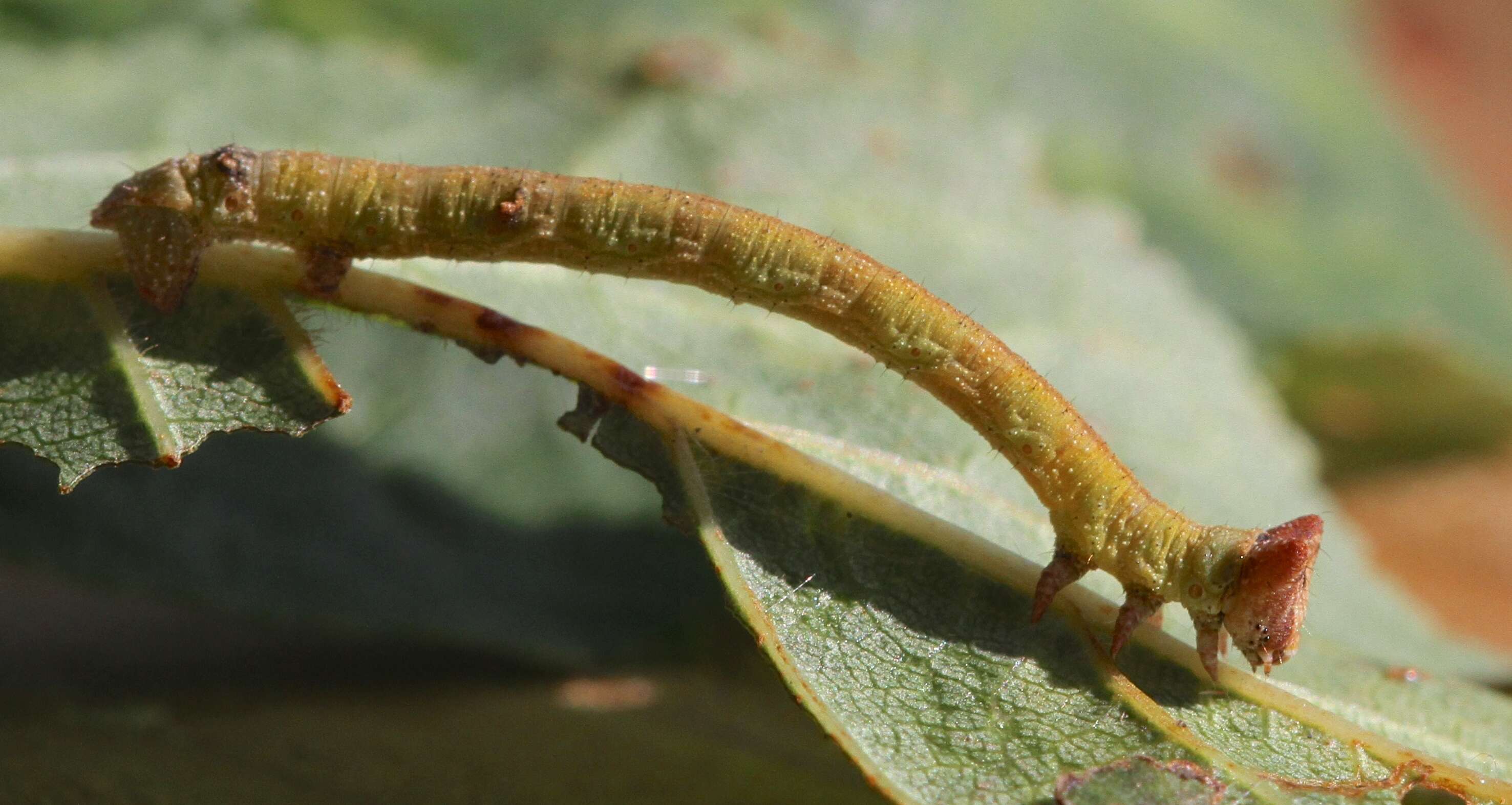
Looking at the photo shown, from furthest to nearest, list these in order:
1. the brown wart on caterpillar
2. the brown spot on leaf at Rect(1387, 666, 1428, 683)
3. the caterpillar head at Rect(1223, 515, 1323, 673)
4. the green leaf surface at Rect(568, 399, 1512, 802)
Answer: the brown spot on leaf at Rect(1387, 666, 1428, 683) < the brown wart on caterpillar < the caterpillar head at Rect(1223, 515, 1323, 673) < the green leaf surface at Rect(568, 399, 1512, 802)

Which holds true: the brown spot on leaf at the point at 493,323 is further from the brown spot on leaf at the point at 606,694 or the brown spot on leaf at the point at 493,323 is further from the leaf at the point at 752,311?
the brown spot on leaf at the point at 606,694

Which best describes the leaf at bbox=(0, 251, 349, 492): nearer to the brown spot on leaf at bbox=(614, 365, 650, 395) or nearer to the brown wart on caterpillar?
the brown wart on caterpillar

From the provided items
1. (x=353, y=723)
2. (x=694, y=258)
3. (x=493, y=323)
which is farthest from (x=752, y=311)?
(x=353, y=723)

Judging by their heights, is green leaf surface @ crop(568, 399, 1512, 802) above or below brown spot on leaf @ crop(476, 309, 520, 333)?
below

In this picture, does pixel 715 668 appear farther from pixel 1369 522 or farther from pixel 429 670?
pixel 1369 522

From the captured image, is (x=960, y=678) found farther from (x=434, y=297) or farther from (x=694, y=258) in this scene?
(x=434, y=297)

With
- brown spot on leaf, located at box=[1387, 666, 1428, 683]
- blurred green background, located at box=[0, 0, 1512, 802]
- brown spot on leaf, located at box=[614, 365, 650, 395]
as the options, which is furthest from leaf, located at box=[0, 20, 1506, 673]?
brown spot on leaf, located at box=[614, 365, 650, 395]
